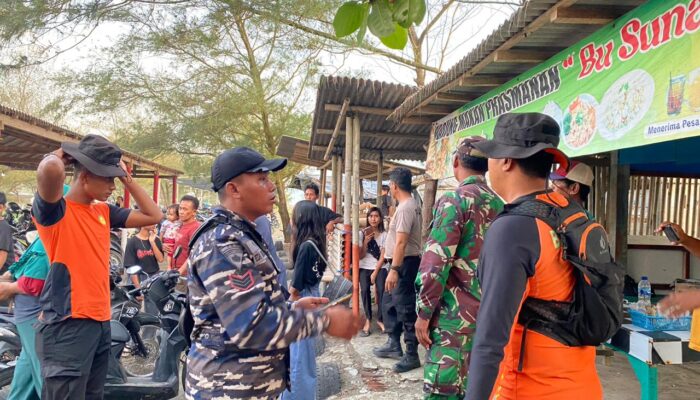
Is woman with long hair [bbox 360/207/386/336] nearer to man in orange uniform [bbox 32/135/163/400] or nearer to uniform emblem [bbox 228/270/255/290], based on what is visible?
man in orange uniform [bbox 32/135/163/400]

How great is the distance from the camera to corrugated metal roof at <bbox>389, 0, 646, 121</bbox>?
2.95 m

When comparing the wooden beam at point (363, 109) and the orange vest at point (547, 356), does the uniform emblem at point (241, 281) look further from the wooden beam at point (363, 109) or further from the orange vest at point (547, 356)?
the wooden beam at point (363, 109)

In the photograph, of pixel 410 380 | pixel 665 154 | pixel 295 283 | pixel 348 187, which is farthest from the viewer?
pixel 348 187

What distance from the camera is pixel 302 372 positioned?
3.54 meters

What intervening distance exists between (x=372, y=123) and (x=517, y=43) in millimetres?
4269

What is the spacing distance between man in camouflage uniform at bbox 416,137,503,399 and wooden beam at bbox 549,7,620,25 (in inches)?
47.9

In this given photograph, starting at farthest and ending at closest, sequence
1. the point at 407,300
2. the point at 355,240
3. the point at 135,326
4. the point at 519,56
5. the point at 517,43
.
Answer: the point at 355,240 → the point at 407,300 → the point at 135,326 → the point at 519,56 → the point at 517,43

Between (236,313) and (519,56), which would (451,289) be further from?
(519,56)

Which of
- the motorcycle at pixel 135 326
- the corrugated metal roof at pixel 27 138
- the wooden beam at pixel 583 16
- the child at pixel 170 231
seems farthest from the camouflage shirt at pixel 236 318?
the corrugated metal roof at pixel 27 138

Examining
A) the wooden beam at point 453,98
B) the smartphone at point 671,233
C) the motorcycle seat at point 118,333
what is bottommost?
the motorcycle seat at point 118,333

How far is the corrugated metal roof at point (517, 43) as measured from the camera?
2949mm

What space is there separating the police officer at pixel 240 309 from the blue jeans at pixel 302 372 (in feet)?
5.62


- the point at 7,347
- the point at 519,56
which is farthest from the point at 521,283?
the point at 7,347

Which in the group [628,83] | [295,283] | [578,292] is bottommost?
[295,283]
